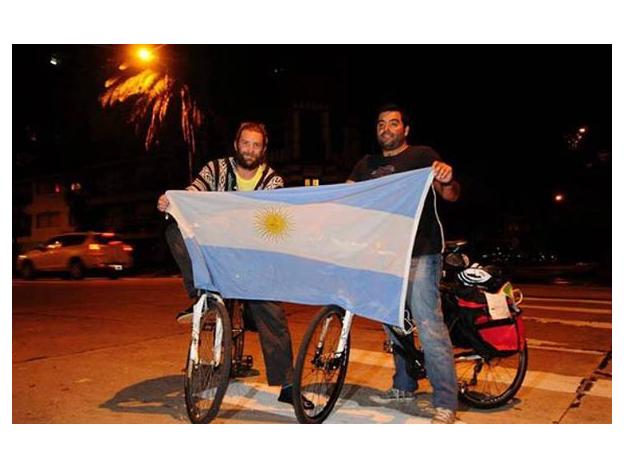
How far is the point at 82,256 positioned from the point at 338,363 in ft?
56.7

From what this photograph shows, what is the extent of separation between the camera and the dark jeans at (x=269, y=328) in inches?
166

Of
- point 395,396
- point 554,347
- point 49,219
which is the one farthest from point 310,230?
point 49,219

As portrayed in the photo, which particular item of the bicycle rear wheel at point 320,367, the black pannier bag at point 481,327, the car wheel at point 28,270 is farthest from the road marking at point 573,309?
the car wheel at point 28,270

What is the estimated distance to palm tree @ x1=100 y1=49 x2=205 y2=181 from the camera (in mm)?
28203

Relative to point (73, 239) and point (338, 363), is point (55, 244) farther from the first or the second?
point (338, 363)

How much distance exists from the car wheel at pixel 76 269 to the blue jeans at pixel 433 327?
17668 mm

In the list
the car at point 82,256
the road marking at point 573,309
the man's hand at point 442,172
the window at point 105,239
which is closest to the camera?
the man's hand at point 442,172

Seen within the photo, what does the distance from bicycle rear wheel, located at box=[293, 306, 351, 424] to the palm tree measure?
80.0 feet

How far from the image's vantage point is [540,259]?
29.1 m

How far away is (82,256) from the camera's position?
19688mm

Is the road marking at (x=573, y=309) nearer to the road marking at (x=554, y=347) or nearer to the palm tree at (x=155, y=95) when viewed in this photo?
the road marking at (x=554, y=347)

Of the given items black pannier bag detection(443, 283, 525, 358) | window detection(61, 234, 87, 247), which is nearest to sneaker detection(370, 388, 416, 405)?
black pannier bag detection(443, 283, 525, 358)

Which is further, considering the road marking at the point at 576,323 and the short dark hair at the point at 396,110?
the road marking at the point at 576,323

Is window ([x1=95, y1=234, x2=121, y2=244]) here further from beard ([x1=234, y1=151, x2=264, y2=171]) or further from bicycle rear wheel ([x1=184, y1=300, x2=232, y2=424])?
bicycle rear wheel ([x1=184, y1=300, x2=232, y2=424])
